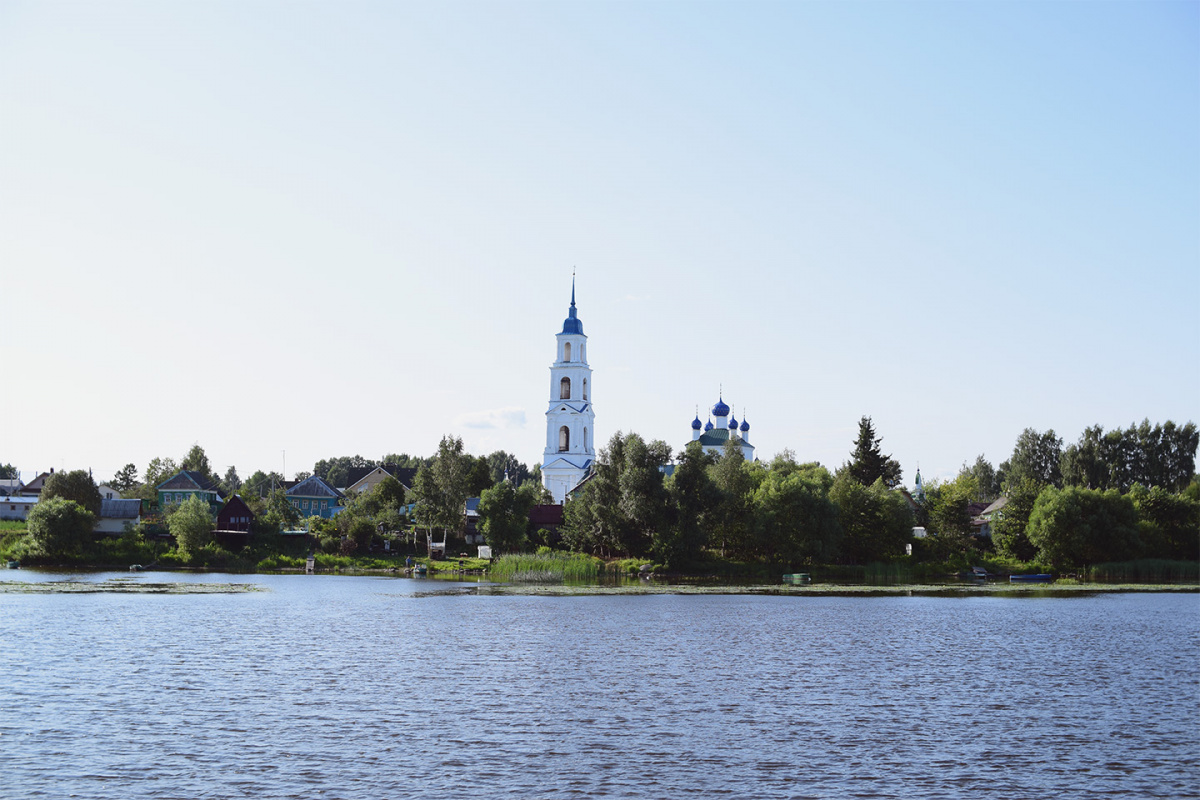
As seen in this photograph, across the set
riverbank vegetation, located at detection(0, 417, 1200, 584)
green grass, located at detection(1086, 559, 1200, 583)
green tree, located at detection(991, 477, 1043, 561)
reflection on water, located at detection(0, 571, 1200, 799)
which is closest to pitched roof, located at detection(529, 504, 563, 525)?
riverbank vegetation, located at detection(0, 417, 1200, 584)

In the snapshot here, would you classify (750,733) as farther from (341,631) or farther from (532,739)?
(341,631)

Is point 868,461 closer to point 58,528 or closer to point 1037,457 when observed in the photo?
point 1037,457

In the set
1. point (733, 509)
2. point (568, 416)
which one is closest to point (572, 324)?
point (568, 416)

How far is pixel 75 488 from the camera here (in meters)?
119

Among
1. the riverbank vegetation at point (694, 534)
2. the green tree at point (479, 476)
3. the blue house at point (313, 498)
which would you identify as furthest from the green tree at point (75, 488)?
the green tree at point (479, 476)

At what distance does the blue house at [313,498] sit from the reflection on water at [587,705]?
101403 mm

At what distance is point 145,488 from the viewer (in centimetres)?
15588

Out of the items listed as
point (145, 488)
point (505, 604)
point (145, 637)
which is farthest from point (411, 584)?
point (145, 488)

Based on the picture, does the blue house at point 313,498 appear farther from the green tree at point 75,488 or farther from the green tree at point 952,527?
the green tree at point 952,527

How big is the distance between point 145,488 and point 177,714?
140016 mm

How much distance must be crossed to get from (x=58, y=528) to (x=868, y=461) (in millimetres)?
85783

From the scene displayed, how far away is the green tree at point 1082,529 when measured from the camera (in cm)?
9369

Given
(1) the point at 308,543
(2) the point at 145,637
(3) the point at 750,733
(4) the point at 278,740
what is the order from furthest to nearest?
(1) the point at 308,543
(2) the point at 145,637
(3) the point at 750,733
(4) the point at 278,740

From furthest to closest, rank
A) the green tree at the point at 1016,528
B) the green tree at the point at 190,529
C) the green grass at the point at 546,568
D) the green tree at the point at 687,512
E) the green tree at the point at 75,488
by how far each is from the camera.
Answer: the green tree at the point at 75,488 → the green tree at the point at 1016,528 → the green tree at the point at 190,529 → the green tree at the point at 687,512 → the green grass at the point at 546,568
